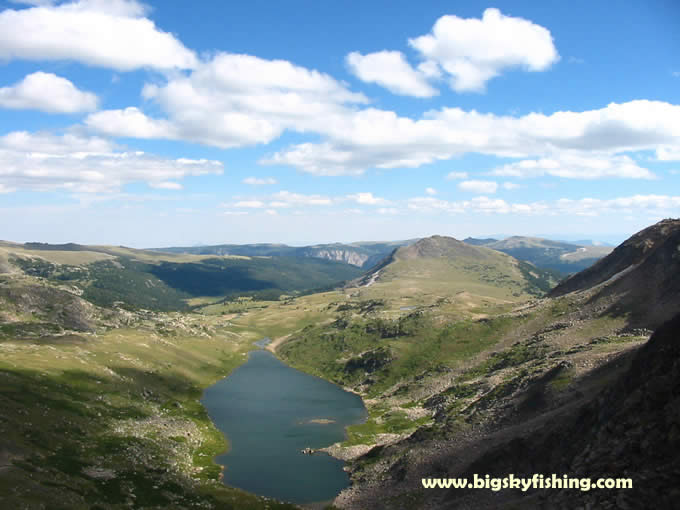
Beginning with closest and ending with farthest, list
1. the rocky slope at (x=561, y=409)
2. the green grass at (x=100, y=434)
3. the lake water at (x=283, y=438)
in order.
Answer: the rocky slope at (x=561, y=409)
the green grass at (x=100, y=434)
the lake water at (x=283, y=438)

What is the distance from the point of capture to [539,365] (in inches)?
5246

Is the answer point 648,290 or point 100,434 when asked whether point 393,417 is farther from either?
point 648,290

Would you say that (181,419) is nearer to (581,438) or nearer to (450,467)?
(450,467)

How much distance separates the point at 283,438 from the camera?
140 metres

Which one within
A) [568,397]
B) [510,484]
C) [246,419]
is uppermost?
[568,397]

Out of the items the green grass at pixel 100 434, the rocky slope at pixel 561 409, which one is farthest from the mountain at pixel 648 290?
the green grass at pixel 100 434

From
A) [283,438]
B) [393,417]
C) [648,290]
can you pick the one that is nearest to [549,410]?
[393,417]

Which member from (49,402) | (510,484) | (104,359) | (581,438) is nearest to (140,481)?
(49,402)

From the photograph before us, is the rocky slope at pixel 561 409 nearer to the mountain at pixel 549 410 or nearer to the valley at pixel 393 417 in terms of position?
the mountain at pixel 549 410

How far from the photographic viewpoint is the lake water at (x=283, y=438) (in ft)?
354

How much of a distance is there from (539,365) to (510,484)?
69.7 m

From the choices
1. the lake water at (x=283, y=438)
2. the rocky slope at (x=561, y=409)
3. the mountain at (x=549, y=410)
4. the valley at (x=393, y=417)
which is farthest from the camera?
the lake water at (x=283, y=438)

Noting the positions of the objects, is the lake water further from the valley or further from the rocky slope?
the rocky slope

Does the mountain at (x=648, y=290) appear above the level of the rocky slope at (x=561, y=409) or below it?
above
